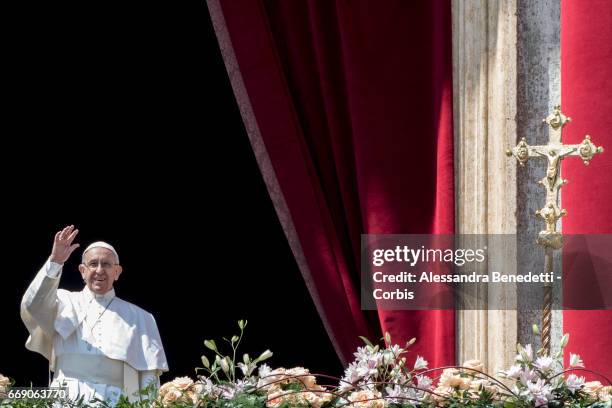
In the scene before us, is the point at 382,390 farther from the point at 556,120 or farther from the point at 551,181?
the point at 556,120

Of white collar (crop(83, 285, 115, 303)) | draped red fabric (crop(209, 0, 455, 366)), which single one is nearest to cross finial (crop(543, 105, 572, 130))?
draped red fabric (crop(209, 0, 455, 366))

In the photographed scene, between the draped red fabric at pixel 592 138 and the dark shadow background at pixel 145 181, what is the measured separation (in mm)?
1685

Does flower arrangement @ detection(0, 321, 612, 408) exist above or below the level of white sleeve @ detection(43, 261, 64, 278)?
below

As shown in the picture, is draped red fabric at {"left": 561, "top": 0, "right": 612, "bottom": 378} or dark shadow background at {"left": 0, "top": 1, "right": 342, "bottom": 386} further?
dark shadow background at {"left": 0, "top": 1, "right": 342, "bottom": 386}

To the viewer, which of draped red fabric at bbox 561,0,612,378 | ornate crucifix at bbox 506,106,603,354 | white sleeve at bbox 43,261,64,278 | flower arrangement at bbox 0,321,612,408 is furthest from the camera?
draped red fabric at bbox 561,0,612,378

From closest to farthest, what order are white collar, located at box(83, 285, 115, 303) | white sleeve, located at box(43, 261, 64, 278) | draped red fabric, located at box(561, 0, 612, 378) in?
white sleeve, located at box(43, 261, 64, 278), white collar, located at box(83, 285, 115, 303), draped red fabric, located at box(561, 0, 612, 378)

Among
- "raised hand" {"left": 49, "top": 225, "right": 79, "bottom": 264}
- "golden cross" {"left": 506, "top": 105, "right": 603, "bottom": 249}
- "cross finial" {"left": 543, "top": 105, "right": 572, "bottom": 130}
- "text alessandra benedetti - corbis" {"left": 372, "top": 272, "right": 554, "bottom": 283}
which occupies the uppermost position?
"cross finial" {"left": 543, "top": 105, "right": 572, "bottom": 130}

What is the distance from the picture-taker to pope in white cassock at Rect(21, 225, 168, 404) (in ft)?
17.0

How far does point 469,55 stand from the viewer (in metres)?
5.94

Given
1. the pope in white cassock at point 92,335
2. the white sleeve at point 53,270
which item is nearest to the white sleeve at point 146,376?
the pope in white cassock at point 92,335

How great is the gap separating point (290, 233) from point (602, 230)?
4.45ft

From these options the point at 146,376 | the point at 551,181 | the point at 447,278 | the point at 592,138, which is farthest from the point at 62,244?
the point at 592,138

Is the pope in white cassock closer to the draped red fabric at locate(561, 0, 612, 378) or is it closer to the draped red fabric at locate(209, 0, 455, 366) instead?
the draped red fabric at locate(209, 0, 455, 366)

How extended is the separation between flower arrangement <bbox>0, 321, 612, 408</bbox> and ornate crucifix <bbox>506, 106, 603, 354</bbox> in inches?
50.0
